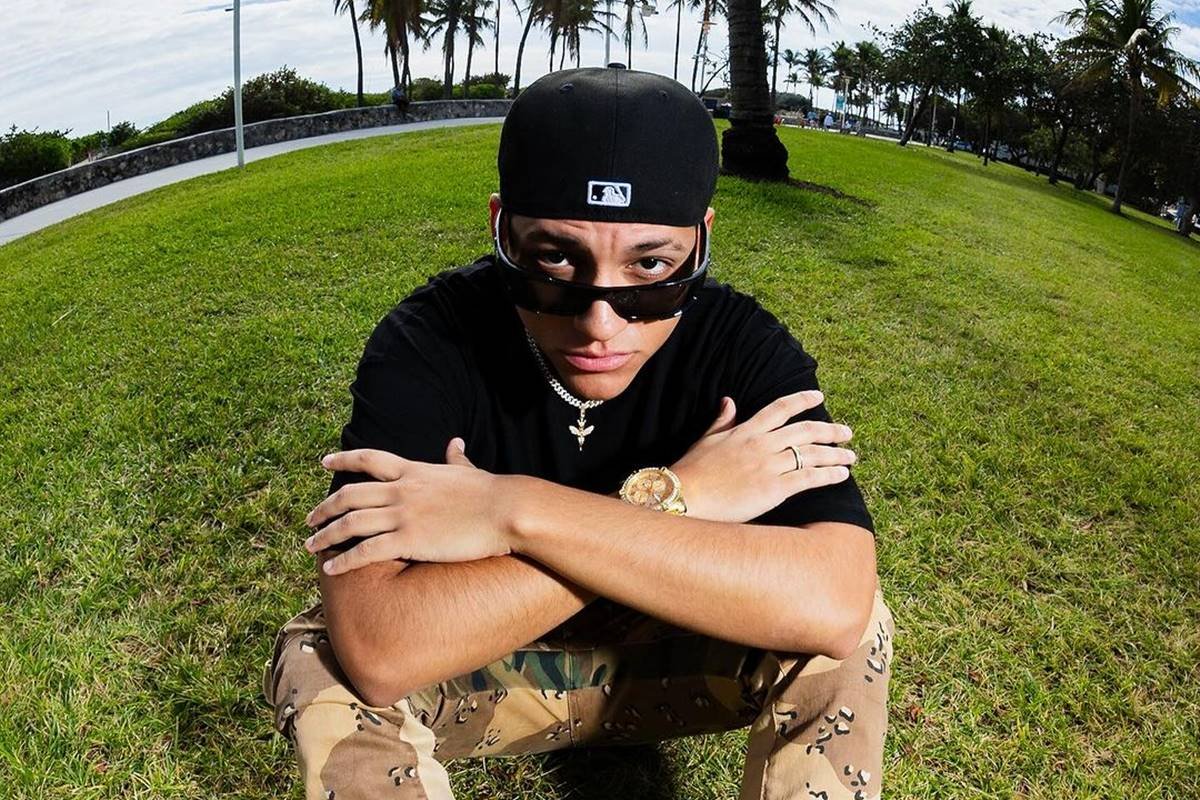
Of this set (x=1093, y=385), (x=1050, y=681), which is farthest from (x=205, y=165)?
(x=1050, y=681)

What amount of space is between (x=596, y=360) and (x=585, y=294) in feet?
0.61

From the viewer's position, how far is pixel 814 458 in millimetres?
1860

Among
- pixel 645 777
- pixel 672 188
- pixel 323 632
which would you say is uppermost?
pixel 672 188

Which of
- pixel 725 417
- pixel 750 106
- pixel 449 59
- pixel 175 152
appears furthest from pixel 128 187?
pixel 449 59

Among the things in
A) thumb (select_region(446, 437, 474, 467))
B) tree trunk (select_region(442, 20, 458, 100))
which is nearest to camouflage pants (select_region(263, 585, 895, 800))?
thumb (select_region(446, 437, 474, 467))

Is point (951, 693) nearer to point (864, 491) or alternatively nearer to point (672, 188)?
point (864, 491)

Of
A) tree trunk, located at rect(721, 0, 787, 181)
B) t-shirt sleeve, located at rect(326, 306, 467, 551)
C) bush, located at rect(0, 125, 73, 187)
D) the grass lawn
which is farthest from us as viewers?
bush, located at rect(0, 125, 73, 187)

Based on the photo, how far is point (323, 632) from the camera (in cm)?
180

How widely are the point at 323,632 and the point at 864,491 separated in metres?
2.93

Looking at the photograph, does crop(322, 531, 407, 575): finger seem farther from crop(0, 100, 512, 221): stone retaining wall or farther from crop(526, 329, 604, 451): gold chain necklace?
crop(0, 100, 512, 221): stone retaining wall

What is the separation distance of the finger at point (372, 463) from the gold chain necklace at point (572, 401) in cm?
50

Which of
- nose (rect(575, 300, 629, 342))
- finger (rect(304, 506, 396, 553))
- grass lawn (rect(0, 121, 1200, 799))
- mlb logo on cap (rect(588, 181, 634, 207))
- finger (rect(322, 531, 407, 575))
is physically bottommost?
grass lawn (rect(0, 121, 1200, 799))

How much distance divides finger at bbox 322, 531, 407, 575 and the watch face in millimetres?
515

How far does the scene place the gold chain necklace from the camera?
2098 mm
